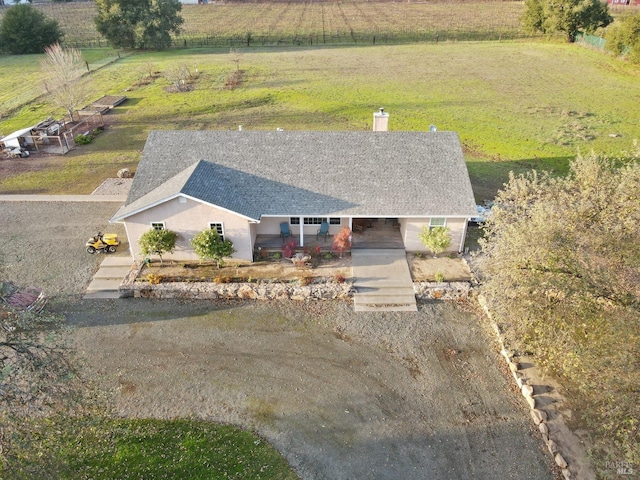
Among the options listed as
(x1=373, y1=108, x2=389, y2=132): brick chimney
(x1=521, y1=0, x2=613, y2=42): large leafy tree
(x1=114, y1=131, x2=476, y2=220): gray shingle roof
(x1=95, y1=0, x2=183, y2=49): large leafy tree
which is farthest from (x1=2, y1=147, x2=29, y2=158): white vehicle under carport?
(x1=521, y1=0, x2=613, y2=42): large leafy tree

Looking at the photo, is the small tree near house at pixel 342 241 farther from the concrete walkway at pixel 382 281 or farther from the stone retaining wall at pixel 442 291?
the stone retaining wall at pixel 442 291

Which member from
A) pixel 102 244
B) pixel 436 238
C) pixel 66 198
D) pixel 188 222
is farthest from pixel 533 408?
pixel 66 198

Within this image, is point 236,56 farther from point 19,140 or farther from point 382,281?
point 382,281

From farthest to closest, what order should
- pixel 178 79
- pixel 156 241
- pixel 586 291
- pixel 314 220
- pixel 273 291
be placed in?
pixel 178 79
pixel 314 220
pixel 156 241
pixel 273 291
pixel 586 291

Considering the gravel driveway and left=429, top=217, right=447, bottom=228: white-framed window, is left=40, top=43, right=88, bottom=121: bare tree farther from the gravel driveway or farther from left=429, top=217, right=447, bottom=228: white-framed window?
left=429, top=217, right=447, bottom=228: white-framed window

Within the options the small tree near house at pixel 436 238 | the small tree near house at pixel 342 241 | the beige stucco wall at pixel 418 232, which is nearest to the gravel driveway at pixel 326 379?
the small tree near house at pixel 436 238

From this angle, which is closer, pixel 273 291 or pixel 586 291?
pixel 586 291

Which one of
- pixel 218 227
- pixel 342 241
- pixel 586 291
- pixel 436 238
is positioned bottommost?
pixel 342 241

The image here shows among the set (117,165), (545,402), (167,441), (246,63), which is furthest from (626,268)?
(246,63)
